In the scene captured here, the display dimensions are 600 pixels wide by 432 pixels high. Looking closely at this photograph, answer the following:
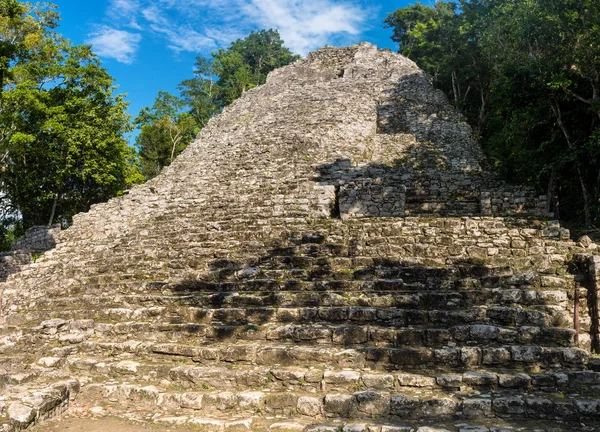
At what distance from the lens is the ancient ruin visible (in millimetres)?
3920

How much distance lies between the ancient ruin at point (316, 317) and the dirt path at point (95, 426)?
12 cm

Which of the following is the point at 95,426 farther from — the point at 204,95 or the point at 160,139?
the point at 204,95

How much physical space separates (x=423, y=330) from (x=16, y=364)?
532 centimetres

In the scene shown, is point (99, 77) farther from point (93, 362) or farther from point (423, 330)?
point (423, 330)

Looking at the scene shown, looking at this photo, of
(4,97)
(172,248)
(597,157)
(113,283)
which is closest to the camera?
(113,283)

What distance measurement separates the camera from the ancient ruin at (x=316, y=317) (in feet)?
12.9

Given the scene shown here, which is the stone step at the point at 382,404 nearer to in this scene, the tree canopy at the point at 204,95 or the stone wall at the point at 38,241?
the stone wall at the point at 38,241

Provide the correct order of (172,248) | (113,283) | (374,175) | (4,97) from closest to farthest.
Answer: (113,283)
(172,248)
(374,175)
(4,97)

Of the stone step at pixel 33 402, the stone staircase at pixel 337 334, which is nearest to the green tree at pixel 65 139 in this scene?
the stone staircase at pixel 337 334

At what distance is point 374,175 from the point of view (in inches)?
442

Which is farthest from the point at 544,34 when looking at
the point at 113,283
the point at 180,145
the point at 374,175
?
the point at 180,145

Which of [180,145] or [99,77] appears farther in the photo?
[180,145]

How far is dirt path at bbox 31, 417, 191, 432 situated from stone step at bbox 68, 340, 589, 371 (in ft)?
3.19

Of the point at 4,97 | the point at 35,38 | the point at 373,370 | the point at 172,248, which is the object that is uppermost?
the point at 35,38
